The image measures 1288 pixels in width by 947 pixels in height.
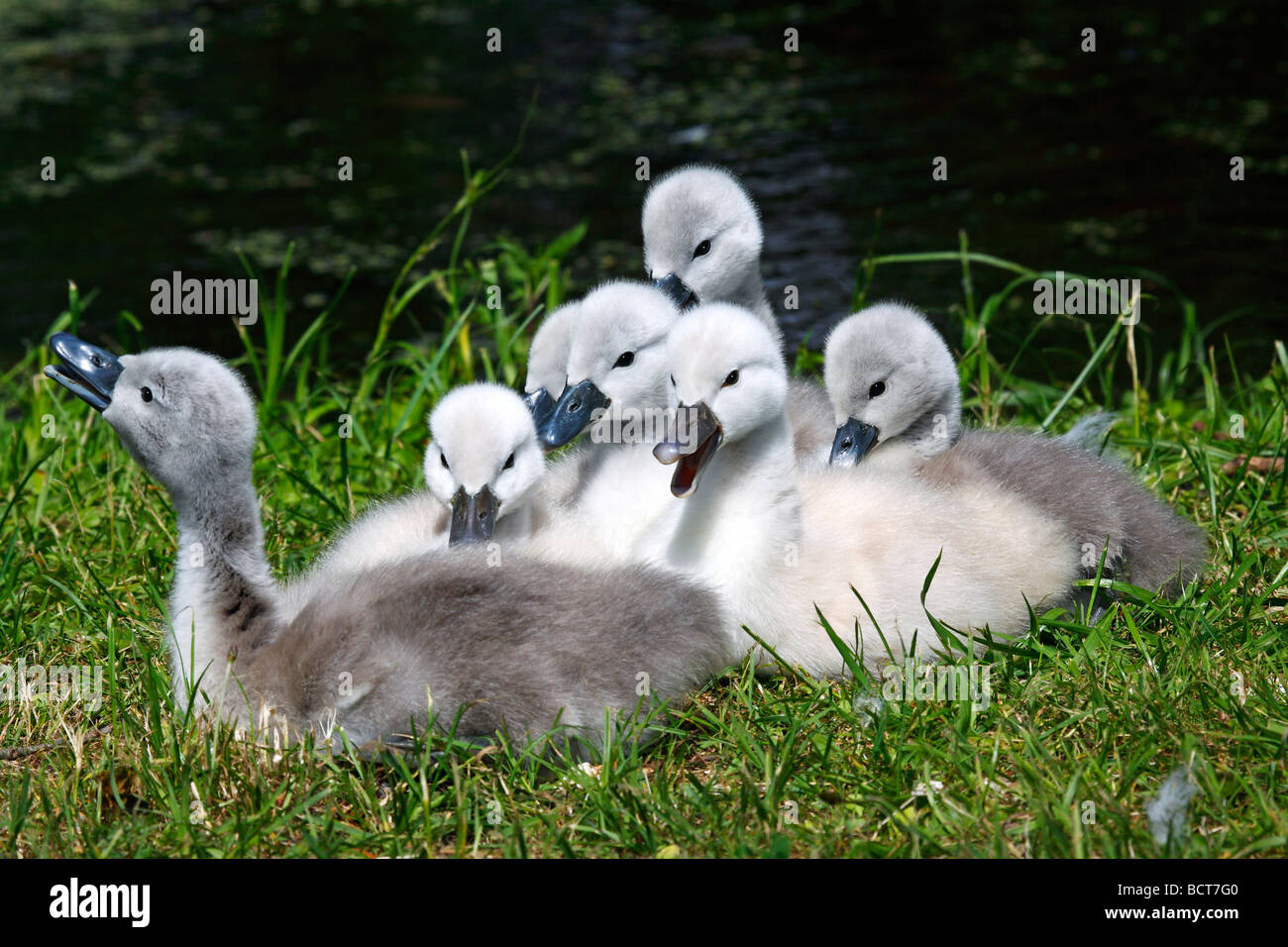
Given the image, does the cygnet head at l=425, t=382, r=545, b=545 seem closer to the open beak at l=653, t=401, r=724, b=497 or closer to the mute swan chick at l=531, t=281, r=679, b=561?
the mute swan chick at l=531, t=281, r=679, b=561

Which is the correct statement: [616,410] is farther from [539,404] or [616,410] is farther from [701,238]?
→ [701,238]

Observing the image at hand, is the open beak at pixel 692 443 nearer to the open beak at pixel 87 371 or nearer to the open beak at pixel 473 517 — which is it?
the open beak at pixel 473 517

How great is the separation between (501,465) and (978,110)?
761 cm

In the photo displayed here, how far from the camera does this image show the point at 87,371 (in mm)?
3816

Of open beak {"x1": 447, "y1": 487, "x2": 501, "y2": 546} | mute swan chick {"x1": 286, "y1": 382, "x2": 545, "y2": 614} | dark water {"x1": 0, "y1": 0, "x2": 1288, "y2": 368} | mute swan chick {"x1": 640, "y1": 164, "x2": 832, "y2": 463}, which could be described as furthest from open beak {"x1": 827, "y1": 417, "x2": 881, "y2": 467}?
dark water {"x1": 0, "y1": 0, "x2": 1288, "y2": 368}

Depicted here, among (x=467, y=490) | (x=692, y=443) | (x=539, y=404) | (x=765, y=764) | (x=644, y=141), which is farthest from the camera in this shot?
(x=644, y=141)

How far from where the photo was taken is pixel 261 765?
11.2 feet


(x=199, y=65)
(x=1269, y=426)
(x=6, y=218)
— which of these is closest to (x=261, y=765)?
(x=1269, y=426)

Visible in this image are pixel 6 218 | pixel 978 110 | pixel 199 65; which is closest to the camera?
pixel 6 218

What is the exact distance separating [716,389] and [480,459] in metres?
0.65

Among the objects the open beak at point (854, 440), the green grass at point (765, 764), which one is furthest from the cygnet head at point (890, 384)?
the green grass at point (765, 764)

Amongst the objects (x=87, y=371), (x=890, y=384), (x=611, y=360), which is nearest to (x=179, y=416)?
(x=87, y=371)
